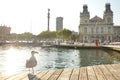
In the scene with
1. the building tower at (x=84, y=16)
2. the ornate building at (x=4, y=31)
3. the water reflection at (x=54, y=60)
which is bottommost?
the water reflection at (x=54, y=60)

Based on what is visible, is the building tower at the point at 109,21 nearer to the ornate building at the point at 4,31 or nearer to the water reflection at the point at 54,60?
the ornate building at the point at 4,31

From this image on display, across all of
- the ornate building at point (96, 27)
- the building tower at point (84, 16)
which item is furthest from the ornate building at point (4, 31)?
the building tower at point (84, 16)

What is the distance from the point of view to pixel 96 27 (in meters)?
132

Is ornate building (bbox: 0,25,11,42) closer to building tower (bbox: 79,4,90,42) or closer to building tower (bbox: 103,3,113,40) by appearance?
building tower (bbox: 79,4,90,42)

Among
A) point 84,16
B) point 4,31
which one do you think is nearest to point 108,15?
Answer: point 84,16

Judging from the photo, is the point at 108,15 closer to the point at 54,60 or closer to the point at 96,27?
the point at 96,27

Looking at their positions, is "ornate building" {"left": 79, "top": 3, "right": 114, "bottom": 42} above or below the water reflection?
above

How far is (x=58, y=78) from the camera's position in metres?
8.94

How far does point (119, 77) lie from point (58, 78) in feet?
7.77

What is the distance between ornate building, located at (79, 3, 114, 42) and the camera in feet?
428

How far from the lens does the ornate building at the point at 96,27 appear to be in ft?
428

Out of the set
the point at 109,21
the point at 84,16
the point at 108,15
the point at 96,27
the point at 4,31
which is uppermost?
the point at 108,15

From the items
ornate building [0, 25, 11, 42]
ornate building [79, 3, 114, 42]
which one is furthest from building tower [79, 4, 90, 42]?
ornate building [0, 25, 11, 42]

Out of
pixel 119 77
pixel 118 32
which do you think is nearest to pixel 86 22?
pixel 118 32
